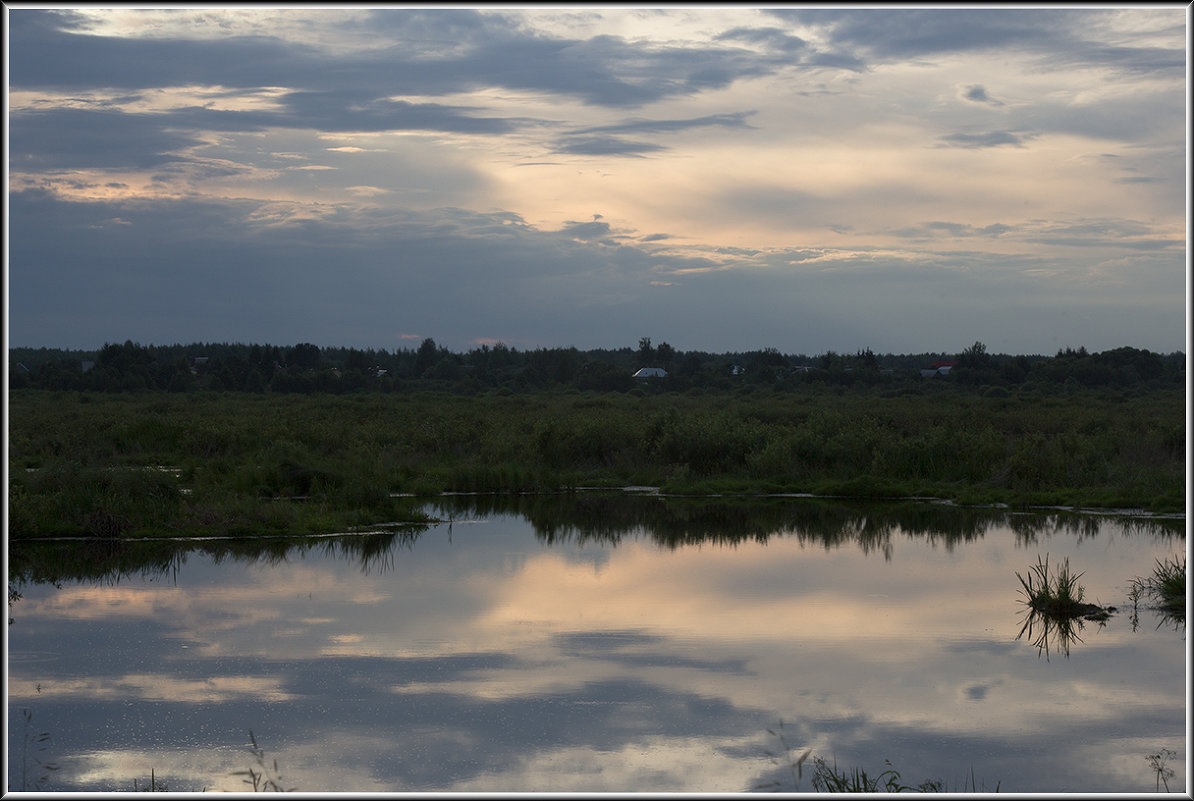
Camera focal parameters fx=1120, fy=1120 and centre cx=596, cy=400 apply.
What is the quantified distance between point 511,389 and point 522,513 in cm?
4727

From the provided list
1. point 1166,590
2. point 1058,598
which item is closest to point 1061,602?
point 1058,598

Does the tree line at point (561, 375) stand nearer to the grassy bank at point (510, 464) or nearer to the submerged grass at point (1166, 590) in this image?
the grassy bank at point (510, 464)

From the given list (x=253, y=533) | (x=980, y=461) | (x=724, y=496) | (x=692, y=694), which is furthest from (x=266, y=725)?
(x=980, y=461)

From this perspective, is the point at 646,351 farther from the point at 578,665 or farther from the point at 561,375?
the point at 578,665

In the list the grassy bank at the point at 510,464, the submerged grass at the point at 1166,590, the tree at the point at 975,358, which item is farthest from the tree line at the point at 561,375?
the submerged grass at the point at 1166,590

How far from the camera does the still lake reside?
7.34 metres

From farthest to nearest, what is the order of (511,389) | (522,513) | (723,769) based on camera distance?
(511,389) → (522,513) → (723,769)

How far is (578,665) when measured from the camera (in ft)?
31.8

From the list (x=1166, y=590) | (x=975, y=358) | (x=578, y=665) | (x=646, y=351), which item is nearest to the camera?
(x=578, y=665)

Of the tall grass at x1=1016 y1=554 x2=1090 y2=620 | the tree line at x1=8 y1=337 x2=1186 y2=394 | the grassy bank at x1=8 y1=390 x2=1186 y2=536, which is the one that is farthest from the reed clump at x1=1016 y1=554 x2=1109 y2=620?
the tree line at x1=8 y1=337 x2=1186 y2=394

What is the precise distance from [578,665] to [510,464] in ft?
44.1

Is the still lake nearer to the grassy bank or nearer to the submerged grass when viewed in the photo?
the submerged grass

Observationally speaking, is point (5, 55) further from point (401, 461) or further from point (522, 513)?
point (401, 461)

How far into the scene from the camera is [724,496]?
21.6m
